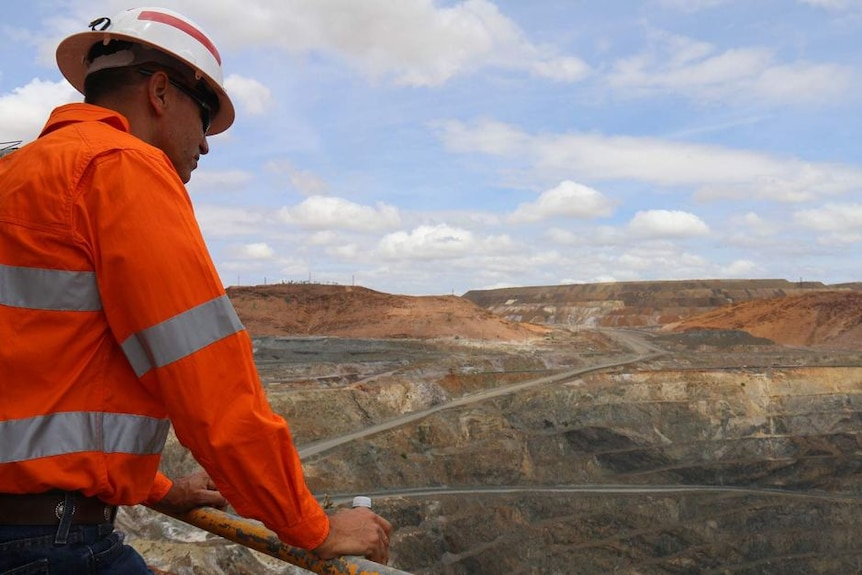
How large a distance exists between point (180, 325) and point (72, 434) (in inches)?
16.5

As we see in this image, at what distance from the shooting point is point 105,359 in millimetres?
1775

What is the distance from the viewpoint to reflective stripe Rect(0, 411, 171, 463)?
1.68m

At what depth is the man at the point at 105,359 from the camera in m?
1.64

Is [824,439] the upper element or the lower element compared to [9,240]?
lower

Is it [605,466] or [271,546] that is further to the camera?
[605,466]

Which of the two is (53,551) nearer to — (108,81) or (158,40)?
(108,81)

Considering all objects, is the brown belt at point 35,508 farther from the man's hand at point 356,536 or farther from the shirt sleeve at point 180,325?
the man's hand at point 356,536

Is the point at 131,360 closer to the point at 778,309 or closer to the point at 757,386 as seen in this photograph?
the point at 757,386

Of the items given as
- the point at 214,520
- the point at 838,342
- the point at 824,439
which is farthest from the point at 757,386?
the point at 214,520

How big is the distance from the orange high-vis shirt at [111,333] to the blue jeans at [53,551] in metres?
0.12

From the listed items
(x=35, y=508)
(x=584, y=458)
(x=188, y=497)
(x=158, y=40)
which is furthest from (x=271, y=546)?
(x=584, y=458)

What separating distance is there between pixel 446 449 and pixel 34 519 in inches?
877

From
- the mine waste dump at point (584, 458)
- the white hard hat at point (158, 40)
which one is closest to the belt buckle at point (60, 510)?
the white hard hat at point (158, 40)

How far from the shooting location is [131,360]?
1.72 meters
